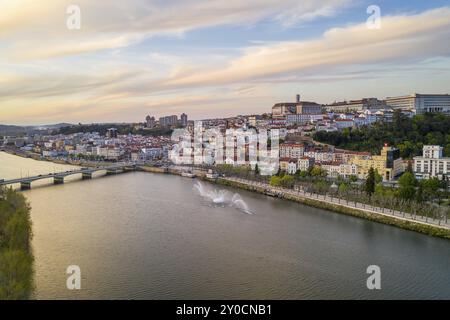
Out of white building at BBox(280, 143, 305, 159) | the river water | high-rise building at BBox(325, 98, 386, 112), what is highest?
high-rise building at BBox(325, 98, 386, 112)

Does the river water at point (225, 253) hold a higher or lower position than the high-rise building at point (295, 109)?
lower

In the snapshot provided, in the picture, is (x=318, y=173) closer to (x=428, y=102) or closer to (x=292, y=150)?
(x=292, y=150)

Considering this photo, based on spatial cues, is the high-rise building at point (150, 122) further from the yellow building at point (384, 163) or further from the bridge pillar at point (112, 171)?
the yellow building at point (384, 163)

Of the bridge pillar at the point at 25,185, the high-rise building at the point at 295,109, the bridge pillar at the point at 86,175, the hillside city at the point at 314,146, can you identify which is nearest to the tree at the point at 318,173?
the hillside city at the point at 314,146

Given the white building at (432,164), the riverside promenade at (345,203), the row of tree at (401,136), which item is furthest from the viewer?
the row of tree at (401,136)

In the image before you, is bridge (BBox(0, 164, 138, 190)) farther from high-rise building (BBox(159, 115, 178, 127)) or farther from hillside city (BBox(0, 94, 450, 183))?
high-rise building (BBox(159, 115, 178, 127))

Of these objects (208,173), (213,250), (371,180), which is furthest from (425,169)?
(213,250)

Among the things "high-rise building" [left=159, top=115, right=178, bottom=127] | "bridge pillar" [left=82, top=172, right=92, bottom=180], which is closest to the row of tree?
"bridge pillar" [left=82, top=172, right=92, bottom=180]
